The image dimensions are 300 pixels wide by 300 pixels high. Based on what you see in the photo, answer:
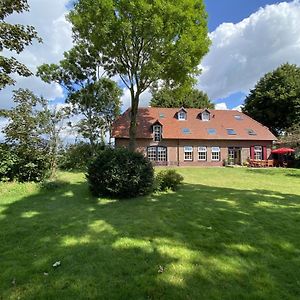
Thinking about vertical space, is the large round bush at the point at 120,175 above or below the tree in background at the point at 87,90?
below

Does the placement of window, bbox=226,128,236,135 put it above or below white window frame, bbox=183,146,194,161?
above

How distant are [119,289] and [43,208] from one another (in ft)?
20.2

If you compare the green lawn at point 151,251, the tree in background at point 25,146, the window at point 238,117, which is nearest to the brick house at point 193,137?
the window at point 238,117

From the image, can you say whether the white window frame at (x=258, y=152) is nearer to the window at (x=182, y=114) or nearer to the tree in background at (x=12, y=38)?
the window at (x=182, y=114)

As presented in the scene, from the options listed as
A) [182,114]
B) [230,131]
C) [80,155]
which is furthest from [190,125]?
[80,155]

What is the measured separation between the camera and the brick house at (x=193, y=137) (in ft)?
112

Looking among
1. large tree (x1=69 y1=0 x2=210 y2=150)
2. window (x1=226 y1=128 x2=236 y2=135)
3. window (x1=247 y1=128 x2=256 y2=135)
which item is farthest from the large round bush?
window (x1=247 y1=128 x2=256 y2=135)

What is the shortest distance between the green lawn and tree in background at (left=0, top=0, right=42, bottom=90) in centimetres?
430

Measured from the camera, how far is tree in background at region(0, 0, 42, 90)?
32.2 feet

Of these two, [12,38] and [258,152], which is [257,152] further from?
[12,38]

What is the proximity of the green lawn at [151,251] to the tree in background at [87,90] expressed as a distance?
2210cm

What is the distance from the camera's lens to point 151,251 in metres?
5.88

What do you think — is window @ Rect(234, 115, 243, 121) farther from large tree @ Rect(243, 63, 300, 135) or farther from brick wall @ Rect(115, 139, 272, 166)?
large tree @ Rect(243, 63, 300, 135)

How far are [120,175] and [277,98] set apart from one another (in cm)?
3823
